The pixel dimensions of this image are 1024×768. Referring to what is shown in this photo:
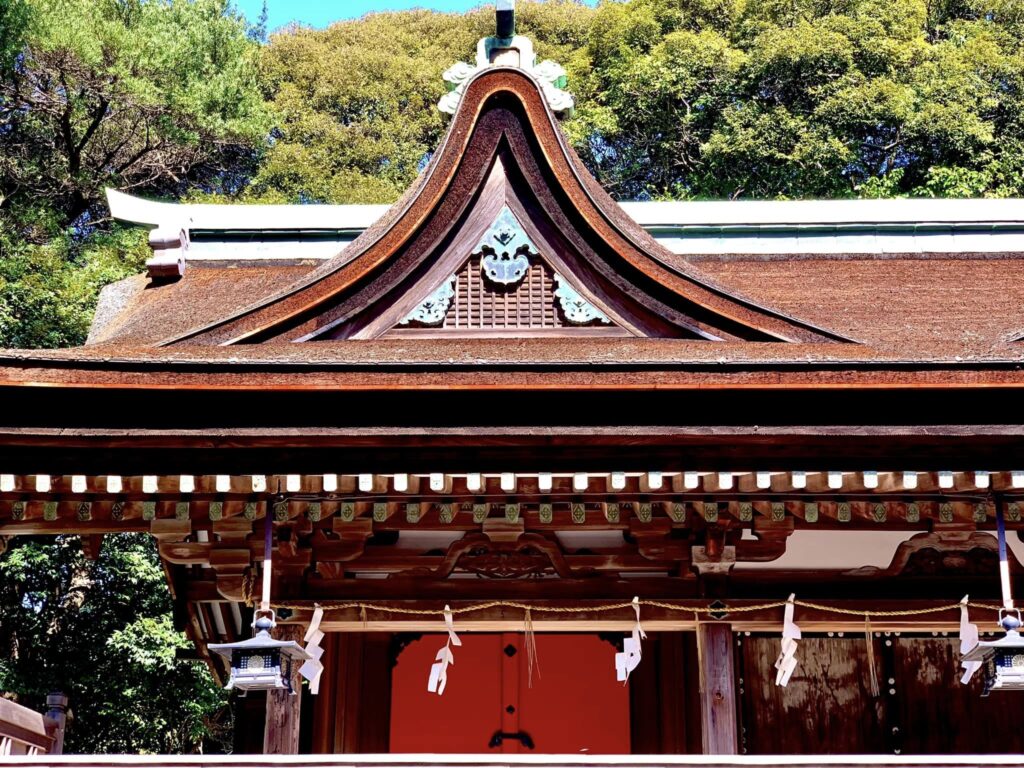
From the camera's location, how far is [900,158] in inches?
1135

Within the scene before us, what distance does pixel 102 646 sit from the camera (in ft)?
59.1

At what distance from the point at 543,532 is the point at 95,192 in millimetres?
22588

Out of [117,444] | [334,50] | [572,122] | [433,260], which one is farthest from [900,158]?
[117,444]

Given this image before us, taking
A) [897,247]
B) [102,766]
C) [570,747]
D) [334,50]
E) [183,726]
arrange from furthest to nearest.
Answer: [334,50], [183,726], [897,247], [570,747], [102,766]

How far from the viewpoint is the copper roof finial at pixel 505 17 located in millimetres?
9344

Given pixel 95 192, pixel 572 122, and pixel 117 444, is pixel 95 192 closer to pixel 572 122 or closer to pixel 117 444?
pixel 572 122

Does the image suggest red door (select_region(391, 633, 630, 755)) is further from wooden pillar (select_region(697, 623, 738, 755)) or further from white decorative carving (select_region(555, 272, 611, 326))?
white decorative carving (select_region(555, 272, 611, 326))

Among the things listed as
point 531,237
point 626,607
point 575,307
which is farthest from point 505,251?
point 626,607

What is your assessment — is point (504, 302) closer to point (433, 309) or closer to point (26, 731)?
Result: point (433, 309)

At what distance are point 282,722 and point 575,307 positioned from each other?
10.4ft

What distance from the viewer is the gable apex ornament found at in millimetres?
9172

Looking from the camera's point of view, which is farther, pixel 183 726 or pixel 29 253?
pixel 29 253

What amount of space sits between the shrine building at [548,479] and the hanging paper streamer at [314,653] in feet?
0.07

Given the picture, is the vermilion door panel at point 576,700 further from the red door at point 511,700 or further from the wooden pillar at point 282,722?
the wooden pillar at point 282,722
